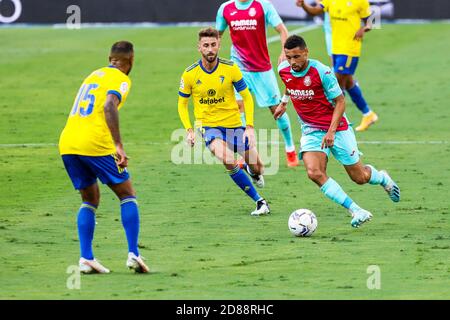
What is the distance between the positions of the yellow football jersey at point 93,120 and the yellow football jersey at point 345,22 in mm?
10626

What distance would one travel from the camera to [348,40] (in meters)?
20.8

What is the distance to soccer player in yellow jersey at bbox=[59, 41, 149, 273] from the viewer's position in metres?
10.6

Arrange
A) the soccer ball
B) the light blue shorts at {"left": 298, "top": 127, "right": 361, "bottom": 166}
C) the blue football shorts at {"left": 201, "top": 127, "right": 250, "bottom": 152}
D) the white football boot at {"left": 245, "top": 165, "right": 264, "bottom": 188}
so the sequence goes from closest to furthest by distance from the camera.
A: 1. the soccer ball
2. the light blue shorts at {"left": 298, "top": 127, "right": 361, "bottom": 166}
3. the blue football shorts at {"left": 201, "top": 127, "right": 250, "bottom": 152}
4. the white football boot at {"left": 245, "top": 165, "right": 264, "bottom": 188}

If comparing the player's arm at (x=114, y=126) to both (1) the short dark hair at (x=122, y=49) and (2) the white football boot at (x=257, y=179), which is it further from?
(2) the white football boot at (x=257, y=179)

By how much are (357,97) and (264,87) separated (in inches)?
164

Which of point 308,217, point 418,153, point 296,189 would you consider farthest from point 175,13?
point 308,217

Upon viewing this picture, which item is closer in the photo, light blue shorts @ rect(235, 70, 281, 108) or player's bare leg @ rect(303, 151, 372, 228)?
player's bare leg @ rect(303, 151, 372, 228)

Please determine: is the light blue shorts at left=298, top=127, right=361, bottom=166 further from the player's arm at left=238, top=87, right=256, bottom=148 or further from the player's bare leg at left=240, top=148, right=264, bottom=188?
the player's bare leg at left=240, top=148, right=264, bottom=188

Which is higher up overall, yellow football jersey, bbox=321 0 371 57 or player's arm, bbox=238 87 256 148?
yellow football jersey, bbox=321 0 371 57

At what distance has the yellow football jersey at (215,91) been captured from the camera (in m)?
14.1

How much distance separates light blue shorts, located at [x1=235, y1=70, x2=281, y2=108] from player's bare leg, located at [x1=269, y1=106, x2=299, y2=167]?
7.6 inches

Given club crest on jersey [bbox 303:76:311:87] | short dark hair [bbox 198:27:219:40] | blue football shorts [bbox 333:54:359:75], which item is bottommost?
club crest on jersey [bbox 303:76:311:87]

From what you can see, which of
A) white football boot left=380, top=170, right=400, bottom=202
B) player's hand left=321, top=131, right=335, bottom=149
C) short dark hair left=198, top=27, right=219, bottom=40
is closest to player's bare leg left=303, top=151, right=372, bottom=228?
player's hand left=321, top=131, right=335, bottom=149

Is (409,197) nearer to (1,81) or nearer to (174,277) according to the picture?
(174,277)
